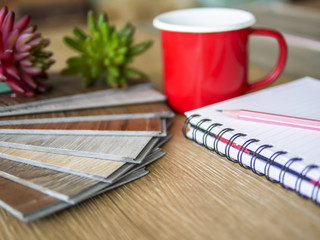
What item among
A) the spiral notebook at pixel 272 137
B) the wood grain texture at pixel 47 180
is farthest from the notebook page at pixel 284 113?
the wood grain texture at pixel 47 180

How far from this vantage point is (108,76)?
2.26ft

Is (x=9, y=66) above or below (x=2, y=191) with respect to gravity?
above

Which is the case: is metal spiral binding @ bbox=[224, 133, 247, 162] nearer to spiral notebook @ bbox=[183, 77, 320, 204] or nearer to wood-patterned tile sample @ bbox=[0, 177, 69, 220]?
spiral notebook @ bbox=[183, 77, 320, 204]

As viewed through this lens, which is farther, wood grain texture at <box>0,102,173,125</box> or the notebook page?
wood grain texture at <box>0,102,173,125</box>

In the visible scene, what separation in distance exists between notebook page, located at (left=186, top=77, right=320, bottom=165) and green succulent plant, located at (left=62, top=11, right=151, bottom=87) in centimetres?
21

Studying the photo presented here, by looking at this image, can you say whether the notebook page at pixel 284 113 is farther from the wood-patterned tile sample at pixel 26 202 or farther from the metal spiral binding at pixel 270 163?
the wood-patterned tile sample at pixel 26 202

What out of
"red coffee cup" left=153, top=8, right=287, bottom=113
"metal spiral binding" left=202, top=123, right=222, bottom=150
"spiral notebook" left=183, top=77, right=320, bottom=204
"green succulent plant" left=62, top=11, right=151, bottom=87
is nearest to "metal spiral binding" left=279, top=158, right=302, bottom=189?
"spiral notebook" left=183, top=77, right=320, bottom=204

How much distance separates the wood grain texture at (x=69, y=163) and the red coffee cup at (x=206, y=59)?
214 millimetres

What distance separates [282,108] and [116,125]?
263mm

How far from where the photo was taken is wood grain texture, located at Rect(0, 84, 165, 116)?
598mm

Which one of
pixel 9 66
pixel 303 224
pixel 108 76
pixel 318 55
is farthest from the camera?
pixel 318 55

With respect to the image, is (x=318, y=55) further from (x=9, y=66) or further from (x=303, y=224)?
(x=9, y=66)

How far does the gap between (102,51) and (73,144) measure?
0.24 meters

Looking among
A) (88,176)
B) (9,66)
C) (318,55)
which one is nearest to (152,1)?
(318,55)
